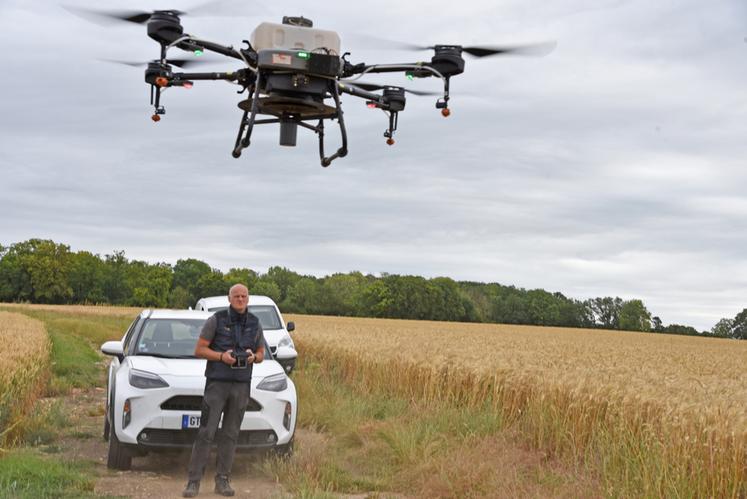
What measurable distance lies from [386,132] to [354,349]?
344 inches

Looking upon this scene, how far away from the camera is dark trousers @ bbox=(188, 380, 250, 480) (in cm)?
829

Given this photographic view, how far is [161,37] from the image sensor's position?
9.80 m

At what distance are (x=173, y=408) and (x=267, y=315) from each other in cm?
1059

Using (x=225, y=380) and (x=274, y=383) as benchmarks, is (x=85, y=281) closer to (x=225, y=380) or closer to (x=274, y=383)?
(x=274, y=383)

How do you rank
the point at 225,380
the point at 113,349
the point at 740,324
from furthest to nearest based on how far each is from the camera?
the point at 740,324, the point at 113,349, the point at 225,380

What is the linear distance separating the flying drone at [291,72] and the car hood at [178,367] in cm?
255

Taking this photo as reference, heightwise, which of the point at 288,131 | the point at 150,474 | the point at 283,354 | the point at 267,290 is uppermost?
the point at 267,290

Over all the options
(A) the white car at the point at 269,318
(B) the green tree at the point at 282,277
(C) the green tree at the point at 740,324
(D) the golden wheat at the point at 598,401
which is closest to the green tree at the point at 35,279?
(B) the green tree at the point at 282,277

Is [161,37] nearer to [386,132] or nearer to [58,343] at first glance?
[386,132]

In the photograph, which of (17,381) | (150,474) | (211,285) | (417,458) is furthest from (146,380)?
(211,285)

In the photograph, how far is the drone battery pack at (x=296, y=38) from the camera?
378 inches

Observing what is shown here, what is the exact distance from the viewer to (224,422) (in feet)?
27.8

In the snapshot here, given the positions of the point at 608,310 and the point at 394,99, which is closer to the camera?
the point at 394,99

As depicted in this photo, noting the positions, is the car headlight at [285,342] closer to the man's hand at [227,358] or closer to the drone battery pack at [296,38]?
the drone battery pack at [296,38]
